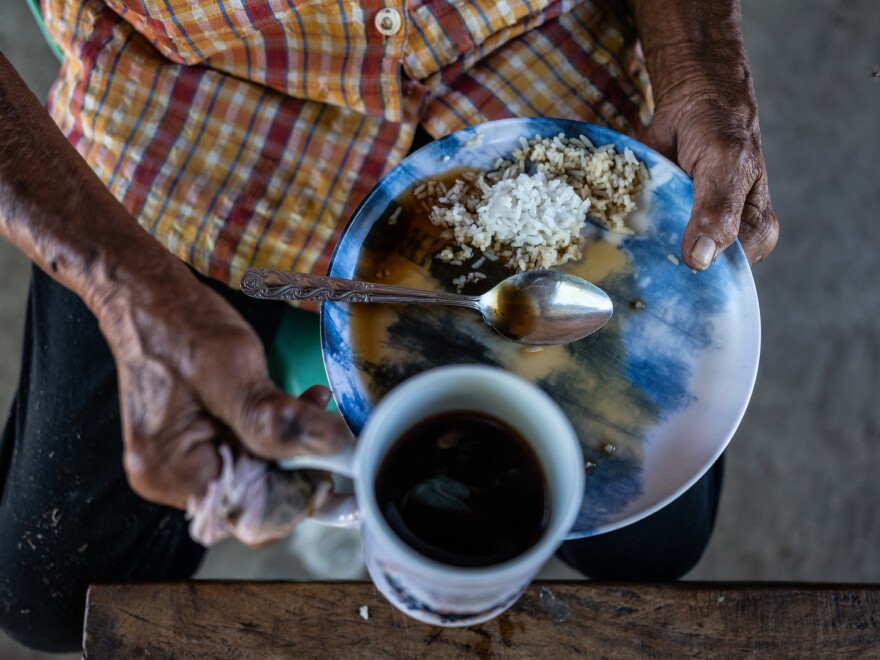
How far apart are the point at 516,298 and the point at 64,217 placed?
1.65ft

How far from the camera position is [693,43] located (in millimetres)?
997

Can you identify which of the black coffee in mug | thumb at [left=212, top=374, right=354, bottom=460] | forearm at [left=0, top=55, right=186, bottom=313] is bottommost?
the black coffee in mug

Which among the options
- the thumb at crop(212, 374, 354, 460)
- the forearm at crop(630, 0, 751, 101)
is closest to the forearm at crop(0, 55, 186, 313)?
the thumb at crop(212, 374, 354, 460)

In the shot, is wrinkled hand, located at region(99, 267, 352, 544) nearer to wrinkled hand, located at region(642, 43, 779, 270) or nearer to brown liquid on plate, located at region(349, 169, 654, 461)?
brown liquid on plate, located at region(349, 169, 654, 461)

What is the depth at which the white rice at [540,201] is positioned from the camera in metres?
0.86

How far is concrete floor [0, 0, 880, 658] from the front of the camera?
1.66 meters

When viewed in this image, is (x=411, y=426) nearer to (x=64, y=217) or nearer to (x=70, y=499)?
(x=64, y=217)

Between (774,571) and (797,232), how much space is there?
2.79 feet

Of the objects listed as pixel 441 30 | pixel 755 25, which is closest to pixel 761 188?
pixel 441 30

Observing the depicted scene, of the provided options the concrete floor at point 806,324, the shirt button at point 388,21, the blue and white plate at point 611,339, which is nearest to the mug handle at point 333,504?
the blue and white plate at point 611,339

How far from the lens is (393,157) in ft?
3.32

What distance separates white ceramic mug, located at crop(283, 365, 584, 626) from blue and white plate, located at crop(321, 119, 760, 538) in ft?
0.69

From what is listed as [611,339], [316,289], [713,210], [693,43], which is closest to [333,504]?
[316,289]

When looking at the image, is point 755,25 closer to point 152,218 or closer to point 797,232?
point 797,232
